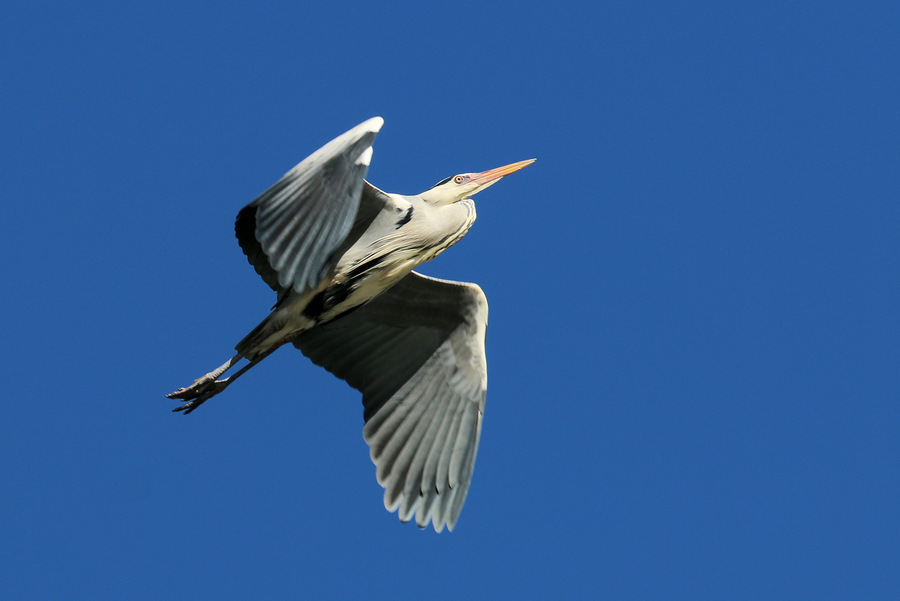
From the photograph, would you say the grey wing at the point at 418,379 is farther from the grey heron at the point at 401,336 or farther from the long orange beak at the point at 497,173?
the long orange beak at the point at 497,173

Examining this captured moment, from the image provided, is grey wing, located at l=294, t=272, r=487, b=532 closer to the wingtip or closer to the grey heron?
the grey heron

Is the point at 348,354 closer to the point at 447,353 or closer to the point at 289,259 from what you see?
the point at 447,353

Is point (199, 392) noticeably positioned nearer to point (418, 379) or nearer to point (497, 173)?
point (418, 379)

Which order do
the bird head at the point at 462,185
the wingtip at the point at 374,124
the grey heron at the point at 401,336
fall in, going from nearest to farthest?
the wingtip at the point at 374,124 < the grey heron at the point at 401,336 < the bird head at the point at 462,185

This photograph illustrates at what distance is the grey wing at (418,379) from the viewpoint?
871 centimetres

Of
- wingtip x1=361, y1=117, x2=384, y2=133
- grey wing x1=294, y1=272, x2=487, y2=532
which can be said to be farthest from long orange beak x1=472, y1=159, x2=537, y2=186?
wingtip x1=361, y1=117, x2=384, y2=133

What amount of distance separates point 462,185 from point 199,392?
218cm

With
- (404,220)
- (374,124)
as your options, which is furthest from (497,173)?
(374,124)

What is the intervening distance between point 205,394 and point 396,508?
145 cm

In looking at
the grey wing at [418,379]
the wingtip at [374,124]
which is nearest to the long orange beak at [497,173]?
the grey wing at [418,379]

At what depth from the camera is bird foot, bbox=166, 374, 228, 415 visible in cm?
826

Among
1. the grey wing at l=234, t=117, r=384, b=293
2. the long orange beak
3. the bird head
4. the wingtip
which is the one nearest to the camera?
the grey wing at l=234, t=117, r=384, b=293

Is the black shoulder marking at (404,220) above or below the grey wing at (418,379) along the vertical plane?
above

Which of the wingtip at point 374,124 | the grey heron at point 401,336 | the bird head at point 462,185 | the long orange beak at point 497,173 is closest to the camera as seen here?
the wingtip at point 374,124
